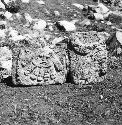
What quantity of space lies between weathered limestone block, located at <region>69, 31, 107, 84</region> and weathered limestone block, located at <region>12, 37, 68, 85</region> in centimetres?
25

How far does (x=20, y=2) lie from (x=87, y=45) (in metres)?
5.99

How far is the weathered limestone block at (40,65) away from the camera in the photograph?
319 inches

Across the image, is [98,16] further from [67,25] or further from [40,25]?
[40,25]

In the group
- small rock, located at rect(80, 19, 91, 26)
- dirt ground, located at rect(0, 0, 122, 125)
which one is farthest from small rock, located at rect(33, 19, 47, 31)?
dirt ground, located at rect(0, 0, 122, 125)

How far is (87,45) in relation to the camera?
827 cm

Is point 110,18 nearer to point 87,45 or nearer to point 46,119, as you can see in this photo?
point 87,45

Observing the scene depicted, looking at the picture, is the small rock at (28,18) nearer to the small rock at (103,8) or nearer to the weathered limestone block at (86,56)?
the small rock at (103,8)

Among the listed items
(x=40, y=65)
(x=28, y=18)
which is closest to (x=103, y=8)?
(x=28, y=18)

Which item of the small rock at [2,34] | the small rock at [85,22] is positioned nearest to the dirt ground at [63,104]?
the small rock at [2,34]

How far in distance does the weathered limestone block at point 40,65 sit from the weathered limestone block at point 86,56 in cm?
25

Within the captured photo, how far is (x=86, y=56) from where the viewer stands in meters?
8.41

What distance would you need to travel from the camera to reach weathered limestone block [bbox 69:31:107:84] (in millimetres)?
8297

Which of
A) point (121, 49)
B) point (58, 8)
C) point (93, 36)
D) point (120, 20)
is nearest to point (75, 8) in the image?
point (58, 8)

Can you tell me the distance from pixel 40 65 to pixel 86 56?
117 centimetres
